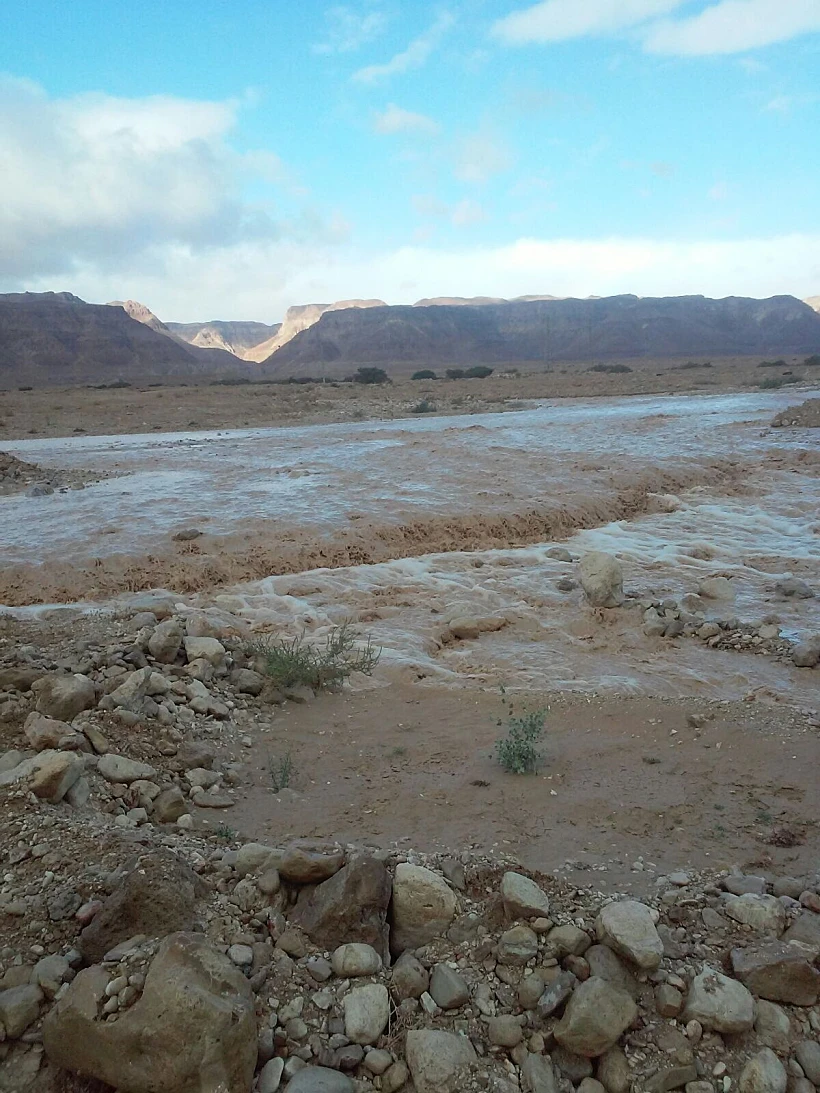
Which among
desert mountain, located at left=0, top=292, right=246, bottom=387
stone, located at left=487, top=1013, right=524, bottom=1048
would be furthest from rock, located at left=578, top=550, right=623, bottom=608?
desert mountain, located at left=0, top=292, right=246, bottom=387

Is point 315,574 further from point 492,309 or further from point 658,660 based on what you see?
point 492,309

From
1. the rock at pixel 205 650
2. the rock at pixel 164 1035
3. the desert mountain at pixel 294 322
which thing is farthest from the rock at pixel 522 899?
the desert mountain at pixel 294 322

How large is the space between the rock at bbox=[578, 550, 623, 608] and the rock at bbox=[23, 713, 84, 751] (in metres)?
4.61

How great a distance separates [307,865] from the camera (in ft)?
8.71

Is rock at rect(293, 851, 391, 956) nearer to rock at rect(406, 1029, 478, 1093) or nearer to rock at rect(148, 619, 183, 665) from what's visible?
rock at rect(406, 1029, 478, 1093)

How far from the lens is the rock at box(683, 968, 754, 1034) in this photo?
7.19ft

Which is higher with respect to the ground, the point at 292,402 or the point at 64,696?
the point at 64,696

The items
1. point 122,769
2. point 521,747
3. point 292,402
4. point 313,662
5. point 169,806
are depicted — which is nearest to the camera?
point 169,806

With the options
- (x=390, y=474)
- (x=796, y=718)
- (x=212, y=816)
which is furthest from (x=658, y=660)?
(x=390, y=474)

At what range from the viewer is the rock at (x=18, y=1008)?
2.09 metres

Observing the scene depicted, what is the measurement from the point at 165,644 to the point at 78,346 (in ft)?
256

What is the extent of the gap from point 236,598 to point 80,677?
3.37 meters

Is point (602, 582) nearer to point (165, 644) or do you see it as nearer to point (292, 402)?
point (165, 644)

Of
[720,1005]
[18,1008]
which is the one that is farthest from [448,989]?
[18,1008]
